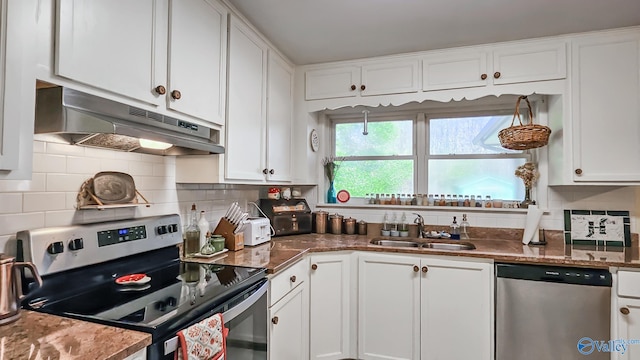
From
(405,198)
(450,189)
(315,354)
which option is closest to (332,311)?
(315,354)

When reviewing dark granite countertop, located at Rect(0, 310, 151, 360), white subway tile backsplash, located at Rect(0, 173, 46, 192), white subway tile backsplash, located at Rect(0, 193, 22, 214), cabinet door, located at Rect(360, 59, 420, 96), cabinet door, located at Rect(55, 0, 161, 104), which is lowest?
dark granite countertop, located at Rect(0, 310, 151, 360)

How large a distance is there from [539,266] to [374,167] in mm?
1490

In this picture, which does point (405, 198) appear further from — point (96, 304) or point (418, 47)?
point (96, 304)

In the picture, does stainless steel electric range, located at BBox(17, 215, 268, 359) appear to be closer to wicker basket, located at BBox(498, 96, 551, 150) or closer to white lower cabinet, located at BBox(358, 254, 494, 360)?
white lower cabinet, located at BBox(358, 254, 494, 360)

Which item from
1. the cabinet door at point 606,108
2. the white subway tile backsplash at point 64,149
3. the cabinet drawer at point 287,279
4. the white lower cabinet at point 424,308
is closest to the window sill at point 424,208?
the cabinet door at point 606,108

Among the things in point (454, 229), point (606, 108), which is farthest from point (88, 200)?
point (606, 108)

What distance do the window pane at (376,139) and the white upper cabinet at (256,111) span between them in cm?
61

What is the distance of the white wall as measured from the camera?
1.17 meters

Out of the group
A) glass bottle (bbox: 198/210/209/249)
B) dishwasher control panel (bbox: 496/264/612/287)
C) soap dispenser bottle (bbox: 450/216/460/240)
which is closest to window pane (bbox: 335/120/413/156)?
soap dispenser bottle (bbox: 450/216/460/240)

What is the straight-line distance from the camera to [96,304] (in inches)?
44.6

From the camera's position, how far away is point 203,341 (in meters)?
1.07

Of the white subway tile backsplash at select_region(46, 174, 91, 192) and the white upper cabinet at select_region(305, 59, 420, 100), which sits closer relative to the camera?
the white subway tile backsplash at select_region(46, 174, 91, 192)

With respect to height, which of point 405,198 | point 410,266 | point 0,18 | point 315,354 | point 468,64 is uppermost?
point 468,64

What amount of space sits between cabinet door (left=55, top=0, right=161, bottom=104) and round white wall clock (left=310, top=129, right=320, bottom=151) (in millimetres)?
1600
